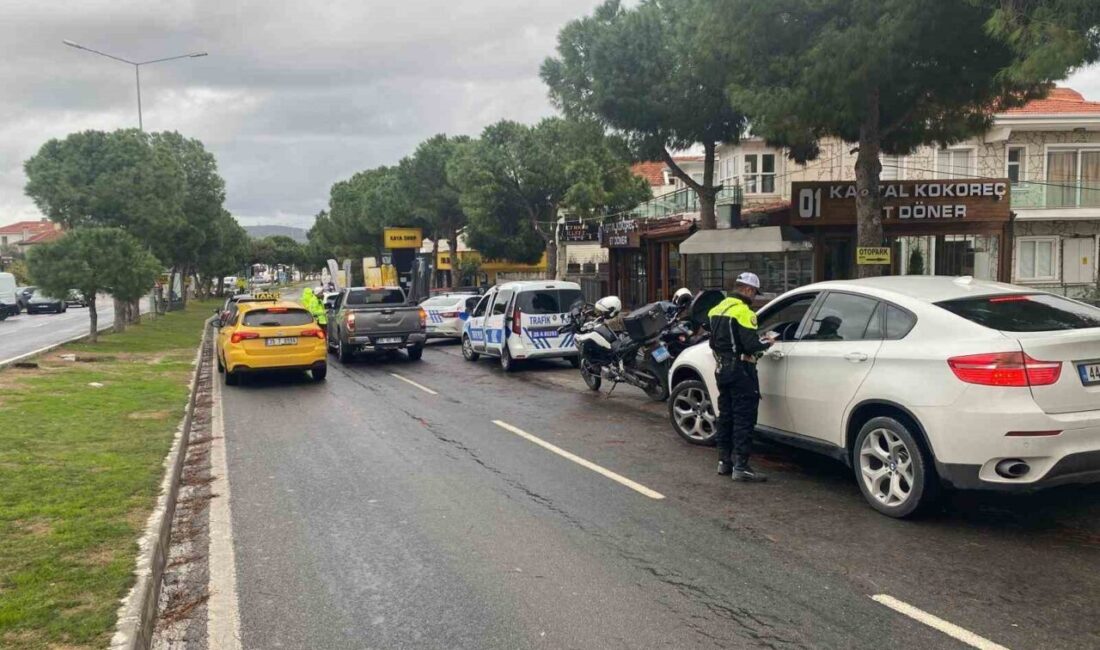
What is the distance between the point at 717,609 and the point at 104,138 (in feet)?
85.1

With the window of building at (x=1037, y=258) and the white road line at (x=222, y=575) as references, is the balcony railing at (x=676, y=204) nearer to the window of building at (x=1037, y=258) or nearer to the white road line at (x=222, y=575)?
the window of building at (x=1037, y=258)

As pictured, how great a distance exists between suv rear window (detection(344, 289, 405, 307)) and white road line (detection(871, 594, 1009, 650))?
16887 mm

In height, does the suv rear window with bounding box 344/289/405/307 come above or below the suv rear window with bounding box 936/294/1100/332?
below

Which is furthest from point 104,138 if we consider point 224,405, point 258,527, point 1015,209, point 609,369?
point 1015,209

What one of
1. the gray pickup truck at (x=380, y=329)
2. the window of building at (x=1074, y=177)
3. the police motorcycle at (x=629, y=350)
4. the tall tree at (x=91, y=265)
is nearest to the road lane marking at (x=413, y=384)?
the gray pickup truck at (x=380, y=329)

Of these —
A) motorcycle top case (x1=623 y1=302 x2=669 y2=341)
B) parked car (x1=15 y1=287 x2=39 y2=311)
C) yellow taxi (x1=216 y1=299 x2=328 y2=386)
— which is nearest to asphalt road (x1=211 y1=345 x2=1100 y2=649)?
motorcycle top case (x1=623 y1=302 x2=669 y2=341)

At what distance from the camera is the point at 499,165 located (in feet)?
128

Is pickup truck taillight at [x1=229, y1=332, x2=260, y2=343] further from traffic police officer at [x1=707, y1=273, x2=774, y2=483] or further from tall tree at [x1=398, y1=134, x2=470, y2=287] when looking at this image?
tall tree at [x1=398, y1=134, x2=470, y2=287]

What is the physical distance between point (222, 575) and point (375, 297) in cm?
1585

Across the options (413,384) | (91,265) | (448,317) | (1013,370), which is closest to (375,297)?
(448,317)

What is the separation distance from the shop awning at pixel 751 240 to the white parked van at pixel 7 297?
3485 cm

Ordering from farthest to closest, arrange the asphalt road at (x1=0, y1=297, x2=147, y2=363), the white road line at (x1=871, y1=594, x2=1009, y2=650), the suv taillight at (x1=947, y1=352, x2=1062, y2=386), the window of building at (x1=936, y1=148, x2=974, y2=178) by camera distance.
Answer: the window of building at (x1=936, y1=148, x2=974, y2=178), the asphalt road at (x1=0, y1=297, x2=147, y2=363), the suv taillight at (x1=947, y1=352, x2=1062, y2=386), the white road line at (x1=871, y1=594, x2=1009, y2=650)

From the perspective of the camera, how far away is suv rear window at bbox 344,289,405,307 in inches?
812

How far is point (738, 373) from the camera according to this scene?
7121mm
